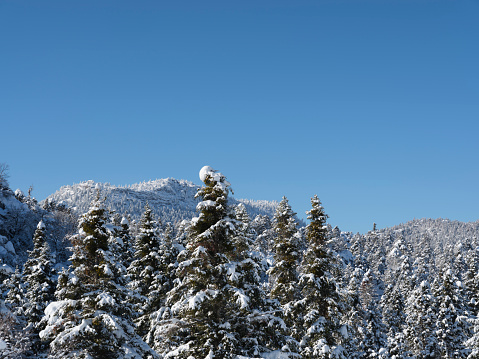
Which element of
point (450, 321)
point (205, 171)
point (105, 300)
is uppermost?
point (205, 171)

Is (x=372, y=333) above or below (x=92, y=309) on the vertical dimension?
below

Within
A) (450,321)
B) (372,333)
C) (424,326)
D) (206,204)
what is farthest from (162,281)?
(424,326)

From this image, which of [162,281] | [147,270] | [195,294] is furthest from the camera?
[147,270]

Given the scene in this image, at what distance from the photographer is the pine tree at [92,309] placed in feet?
61.5

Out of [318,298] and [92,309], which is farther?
[318,298]

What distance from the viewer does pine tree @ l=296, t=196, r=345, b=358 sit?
2512cm

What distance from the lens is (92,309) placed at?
787 inches

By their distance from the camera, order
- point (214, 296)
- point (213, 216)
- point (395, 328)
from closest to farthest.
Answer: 1. point (214, 296)
2. point (213, 216)
3. point (395, 328)

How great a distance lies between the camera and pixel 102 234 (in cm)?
2141

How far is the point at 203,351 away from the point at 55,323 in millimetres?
7272

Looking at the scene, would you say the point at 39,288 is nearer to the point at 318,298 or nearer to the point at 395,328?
the point at 318,298

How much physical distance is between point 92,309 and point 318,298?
14021mm

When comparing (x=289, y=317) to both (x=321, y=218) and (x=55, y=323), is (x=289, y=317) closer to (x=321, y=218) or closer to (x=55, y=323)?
(x=321, y=218)

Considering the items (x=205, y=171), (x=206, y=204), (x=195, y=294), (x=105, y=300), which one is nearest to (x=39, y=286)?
(x=105, y=300)
